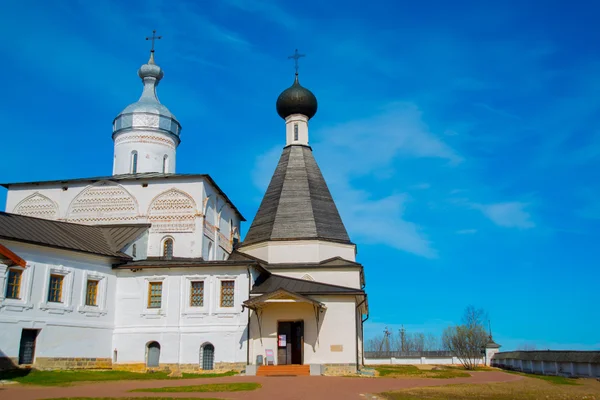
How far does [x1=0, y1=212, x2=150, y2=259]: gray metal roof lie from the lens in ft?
64.1

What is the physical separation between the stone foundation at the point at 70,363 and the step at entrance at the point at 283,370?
5824 mm

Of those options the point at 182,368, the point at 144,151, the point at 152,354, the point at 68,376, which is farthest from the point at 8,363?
the point at 144,151

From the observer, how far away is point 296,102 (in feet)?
104

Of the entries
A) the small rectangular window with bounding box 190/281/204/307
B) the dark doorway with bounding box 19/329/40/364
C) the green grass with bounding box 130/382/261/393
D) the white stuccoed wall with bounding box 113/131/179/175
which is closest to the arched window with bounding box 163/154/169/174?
the white stuccoed wall with bounding box 113/131/179/175

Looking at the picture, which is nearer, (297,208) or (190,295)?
(190,295)

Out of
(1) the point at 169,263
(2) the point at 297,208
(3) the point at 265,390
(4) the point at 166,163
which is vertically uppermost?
(4) the point at 166,163

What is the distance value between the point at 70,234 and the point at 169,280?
4.10 m

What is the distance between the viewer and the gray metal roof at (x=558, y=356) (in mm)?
23359

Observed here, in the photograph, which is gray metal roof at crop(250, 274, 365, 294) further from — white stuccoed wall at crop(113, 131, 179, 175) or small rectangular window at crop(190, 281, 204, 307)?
white stuccoed wall at crop(113, 131, 179, 175)

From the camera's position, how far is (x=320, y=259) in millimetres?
25516

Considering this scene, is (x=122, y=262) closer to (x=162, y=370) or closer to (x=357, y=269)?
(x=162, y=370)

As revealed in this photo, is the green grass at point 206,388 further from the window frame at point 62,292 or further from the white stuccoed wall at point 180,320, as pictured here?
the window frame at point 62,292

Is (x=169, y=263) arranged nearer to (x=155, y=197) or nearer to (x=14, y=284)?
(x=155, y=197)

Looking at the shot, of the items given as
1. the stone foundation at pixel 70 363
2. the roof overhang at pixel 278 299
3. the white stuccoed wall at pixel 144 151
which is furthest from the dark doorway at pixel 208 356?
the white stuccoed wall at pixel 144 151
